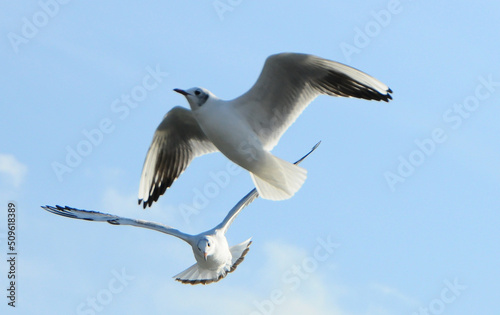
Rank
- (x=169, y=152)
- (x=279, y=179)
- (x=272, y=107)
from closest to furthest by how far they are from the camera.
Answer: (x=279, y=179) < (x=272, y=107) < (x=169, y=152)

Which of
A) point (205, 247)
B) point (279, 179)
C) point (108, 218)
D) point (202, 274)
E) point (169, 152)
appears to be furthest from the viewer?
point (202, 274)

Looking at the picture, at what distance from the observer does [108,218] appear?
331 inches

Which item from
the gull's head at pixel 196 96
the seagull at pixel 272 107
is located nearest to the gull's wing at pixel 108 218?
the seagull at pixel 272 107

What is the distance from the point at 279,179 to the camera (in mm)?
7648

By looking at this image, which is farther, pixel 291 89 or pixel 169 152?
pixel 169 152

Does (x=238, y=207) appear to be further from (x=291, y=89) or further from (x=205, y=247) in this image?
(x=291, y=89)

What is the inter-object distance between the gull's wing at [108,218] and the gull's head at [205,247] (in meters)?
0.20

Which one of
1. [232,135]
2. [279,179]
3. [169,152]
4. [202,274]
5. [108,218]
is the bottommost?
[279,179]

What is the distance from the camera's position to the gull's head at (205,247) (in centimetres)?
877

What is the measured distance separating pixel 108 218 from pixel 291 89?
2169mm

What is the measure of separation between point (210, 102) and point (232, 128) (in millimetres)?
298

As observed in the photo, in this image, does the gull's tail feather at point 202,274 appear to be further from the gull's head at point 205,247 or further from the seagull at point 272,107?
the seagull at point 272,107

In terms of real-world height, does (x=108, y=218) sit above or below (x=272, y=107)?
above

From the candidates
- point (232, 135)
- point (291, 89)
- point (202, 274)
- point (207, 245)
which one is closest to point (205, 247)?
point (207, 245)
